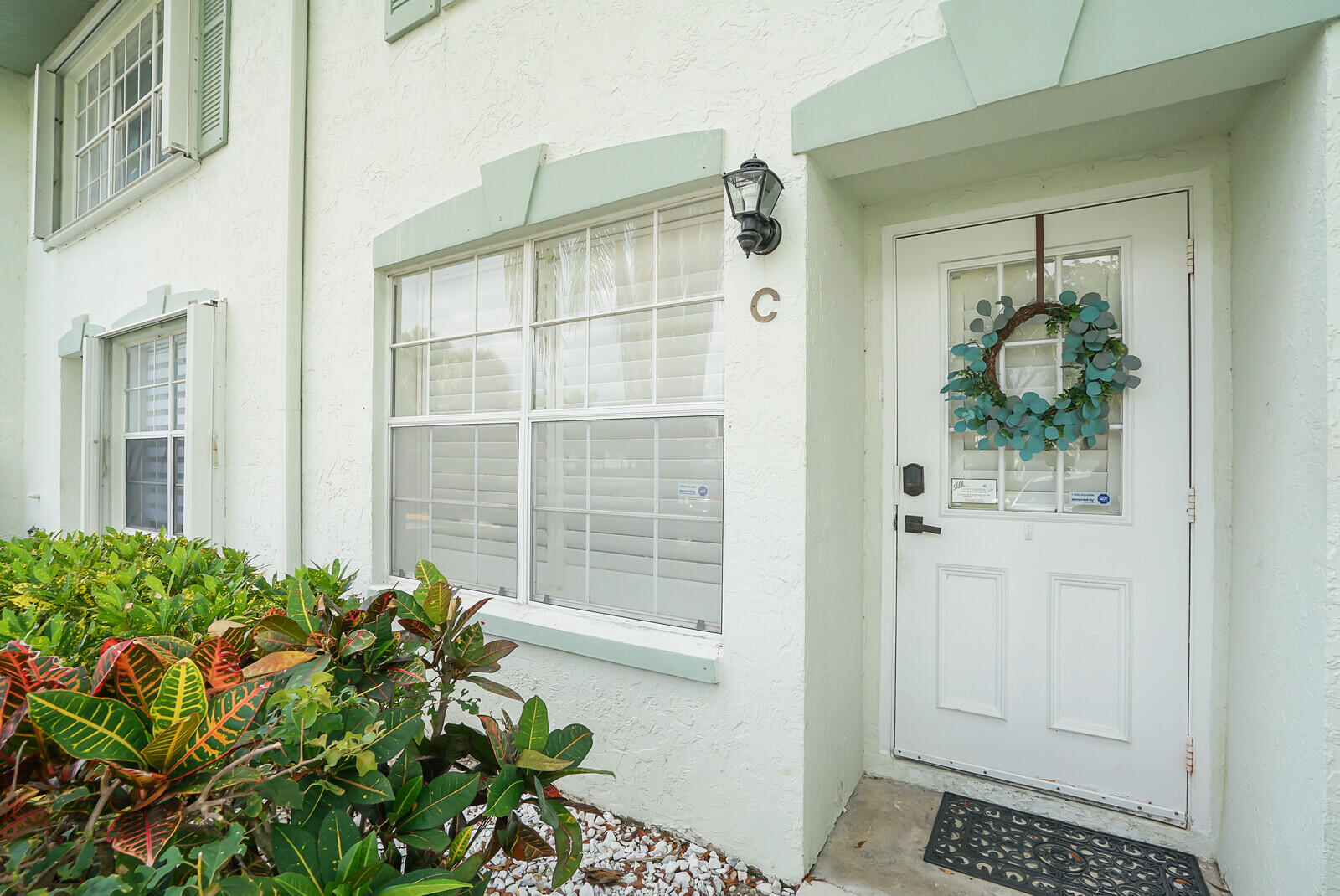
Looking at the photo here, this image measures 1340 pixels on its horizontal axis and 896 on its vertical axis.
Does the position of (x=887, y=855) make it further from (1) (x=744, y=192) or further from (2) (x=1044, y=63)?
(2) (x=1044, y=63)

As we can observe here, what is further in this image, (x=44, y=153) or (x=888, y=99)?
(x=44, y=153)

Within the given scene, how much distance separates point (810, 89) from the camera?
2080 millimetres

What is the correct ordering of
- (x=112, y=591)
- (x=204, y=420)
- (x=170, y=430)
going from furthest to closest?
(x=170, y=430) → (x=204, y=420) → (x=112, y=591)

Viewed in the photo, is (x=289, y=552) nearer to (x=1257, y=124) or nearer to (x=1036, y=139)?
(x=1036, y=139)

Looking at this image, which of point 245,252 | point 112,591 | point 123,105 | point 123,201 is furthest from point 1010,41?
point 123,105

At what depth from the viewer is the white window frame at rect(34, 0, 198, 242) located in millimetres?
4277

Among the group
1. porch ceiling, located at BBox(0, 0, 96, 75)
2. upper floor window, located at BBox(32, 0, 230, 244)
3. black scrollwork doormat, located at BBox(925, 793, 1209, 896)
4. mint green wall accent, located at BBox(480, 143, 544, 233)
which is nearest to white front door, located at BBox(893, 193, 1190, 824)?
black scrollwork doormat, located at BBox(925, 793, 1209, 896)

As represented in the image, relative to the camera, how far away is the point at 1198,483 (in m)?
2.09

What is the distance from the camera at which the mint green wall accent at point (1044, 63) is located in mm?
1545

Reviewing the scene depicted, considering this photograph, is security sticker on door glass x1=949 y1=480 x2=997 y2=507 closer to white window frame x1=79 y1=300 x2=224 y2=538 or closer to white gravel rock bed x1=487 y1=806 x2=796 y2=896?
white gravel rock bed x1=487 y1=806 x2=796 y2=896

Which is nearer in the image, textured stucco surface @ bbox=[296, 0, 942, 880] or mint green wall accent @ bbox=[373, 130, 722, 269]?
textured stucco surface @ bbox=[296, 0, 942, 880]

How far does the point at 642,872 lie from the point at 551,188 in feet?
8.64

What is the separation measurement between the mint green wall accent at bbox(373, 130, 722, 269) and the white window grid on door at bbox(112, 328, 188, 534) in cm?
234

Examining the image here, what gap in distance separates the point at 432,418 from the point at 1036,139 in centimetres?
283
